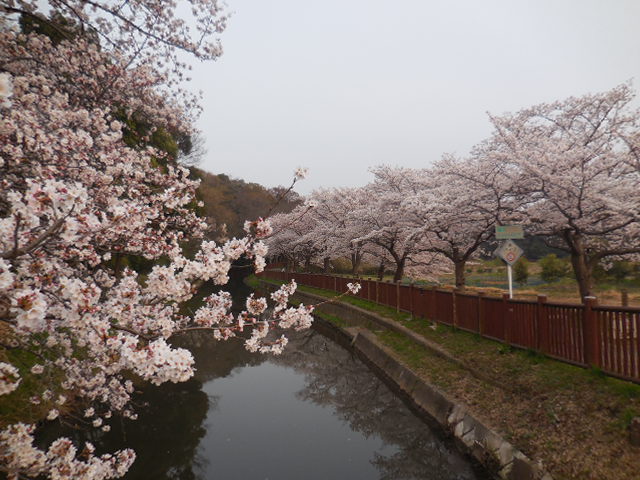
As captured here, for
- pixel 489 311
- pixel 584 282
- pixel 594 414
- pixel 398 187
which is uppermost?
pixel 398 187

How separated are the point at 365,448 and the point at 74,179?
6364 millimetres

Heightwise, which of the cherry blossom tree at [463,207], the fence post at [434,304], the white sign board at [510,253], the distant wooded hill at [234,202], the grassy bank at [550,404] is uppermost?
the distant wooded hill at [234,202]

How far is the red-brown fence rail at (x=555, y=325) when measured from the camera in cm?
536

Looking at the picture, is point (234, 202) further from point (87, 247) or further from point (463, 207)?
point (87, 247)

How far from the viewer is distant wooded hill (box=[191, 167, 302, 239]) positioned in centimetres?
5075

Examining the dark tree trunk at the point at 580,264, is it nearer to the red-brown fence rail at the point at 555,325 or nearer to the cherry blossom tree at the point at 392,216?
the red-brown fence rail at the point at 555,325

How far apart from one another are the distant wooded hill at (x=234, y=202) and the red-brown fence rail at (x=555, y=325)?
35761 millimetres

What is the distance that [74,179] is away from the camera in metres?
5.45

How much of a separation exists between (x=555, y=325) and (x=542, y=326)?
0.38 m

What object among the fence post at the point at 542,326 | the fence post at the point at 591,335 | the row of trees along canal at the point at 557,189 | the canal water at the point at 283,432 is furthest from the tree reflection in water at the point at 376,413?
the row of trees along canal at the point at 557,189

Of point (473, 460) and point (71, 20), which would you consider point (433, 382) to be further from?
point (71, 20)

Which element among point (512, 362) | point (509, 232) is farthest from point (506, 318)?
point (509, 232)

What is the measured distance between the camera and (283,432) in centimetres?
718

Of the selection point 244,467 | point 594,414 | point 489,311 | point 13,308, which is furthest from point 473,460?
point 13,308
